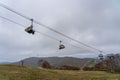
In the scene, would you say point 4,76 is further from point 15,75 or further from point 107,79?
point 107,79

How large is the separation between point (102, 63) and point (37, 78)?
198 feet

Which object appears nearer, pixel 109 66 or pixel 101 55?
pixel 101 55

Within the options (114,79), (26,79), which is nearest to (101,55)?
(114,79)

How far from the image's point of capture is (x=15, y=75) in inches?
1732

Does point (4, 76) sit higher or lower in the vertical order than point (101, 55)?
lower

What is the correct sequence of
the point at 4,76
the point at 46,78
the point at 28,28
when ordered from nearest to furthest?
the point at 28,28 → the point at 4,76 → the point at 46,78

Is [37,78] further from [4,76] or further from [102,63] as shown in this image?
[102,63]

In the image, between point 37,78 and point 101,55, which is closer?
point 37,78

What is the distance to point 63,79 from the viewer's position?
46125 mm

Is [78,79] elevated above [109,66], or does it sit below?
below

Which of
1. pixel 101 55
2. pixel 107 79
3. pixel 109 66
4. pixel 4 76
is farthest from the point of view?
pixel 109 66

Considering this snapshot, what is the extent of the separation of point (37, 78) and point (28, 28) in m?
16.1

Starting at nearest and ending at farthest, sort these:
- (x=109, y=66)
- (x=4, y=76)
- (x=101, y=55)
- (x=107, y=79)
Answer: (x=4, y=76)
(x=107, y=79)
(x=101, y=55)
(x=109, y=66)

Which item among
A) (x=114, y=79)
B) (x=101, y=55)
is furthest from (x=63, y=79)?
(x=101, y=55)
